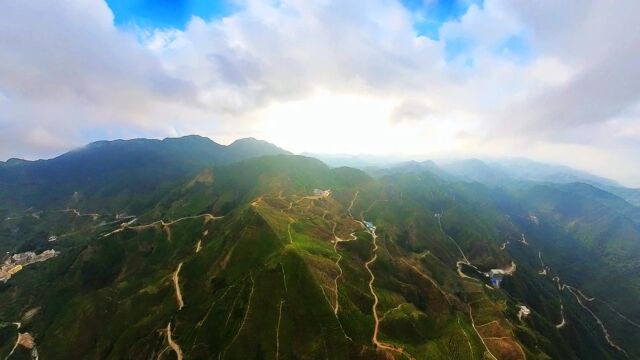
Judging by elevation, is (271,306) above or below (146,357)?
above

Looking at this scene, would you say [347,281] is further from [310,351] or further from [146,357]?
[146,357]

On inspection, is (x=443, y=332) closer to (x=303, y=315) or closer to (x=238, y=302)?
(x=303, y=315)

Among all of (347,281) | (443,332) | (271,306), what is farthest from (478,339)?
(271,306)

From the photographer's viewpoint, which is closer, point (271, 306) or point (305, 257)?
point (271, 306)

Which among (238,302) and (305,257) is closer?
(238,302)

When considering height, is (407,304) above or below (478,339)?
above

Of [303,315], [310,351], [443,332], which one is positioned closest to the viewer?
[310,351]

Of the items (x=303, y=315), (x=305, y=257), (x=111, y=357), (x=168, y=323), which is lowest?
(x=111, y=357)

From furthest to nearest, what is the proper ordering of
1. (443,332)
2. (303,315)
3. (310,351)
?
(443,332)
(303,315)
(310,351)

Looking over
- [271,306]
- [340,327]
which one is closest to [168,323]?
[271,306]
